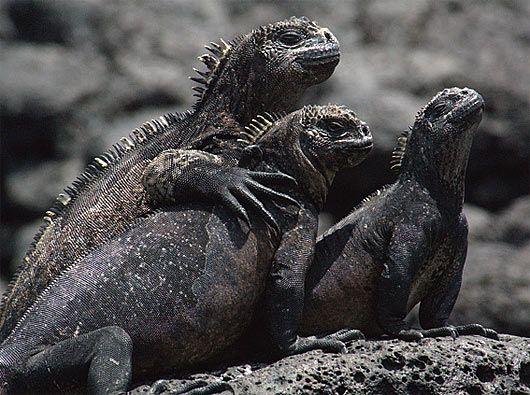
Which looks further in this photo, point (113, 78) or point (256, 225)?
point (113, 78)

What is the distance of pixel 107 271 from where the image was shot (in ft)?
22.9

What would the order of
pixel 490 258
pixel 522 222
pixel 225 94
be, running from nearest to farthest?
1. pixel 225 94
2. pixel 490 258
3. pixel 522 222

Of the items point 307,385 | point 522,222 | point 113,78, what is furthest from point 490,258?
point 307,385

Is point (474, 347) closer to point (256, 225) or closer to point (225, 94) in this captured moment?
point (256, 225)

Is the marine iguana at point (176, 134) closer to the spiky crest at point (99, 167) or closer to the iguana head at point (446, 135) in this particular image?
the spiky crest at point (99, 167)

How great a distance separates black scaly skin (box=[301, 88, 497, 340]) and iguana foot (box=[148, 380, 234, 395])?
3.09 ft

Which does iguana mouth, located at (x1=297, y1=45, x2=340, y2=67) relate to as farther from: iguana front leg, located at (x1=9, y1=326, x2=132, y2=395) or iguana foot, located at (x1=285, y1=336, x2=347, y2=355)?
iguana front leg, located at (x1=9, y1=326, x2=132, y2=395)

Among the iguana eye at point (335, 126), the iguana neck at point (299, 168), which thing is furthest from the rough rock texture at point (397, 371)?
the iguana eye at point (335, 126)

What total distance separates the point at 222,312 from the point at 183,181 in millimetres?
877

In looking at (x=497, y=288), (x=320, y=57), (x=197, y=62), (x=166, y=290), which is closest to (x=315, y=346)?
(x=166, y=290)

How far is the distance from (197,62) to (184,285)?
11909 mm

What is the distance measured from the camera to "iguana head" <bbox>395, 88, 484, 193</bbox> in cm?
771

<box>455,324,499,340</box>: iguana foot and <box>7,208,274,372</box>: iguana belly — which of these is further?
<box>455,324,499,340</box>: iguana foot

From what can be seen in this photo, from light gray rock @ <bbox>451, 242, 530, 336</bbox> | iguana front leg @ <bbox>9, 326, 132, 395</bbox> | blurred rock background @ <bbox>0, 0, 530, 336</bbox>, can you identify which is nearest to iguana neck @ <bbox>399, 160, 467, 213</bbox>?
iguana front leg @ <bbox>9, 326, 132, 395</bbox>
